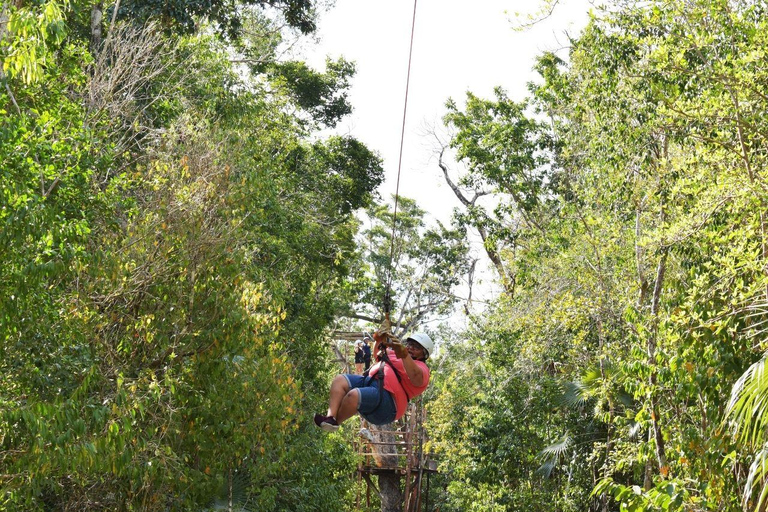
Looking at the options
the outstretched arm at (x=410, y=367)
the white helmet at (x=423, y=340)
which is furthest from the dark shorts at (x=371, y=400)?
the white helmet at (x=423, y=340)

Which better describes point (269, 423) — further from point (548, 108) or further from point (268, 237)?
point (548, 108)

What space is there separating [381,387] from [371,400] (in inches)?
5.3

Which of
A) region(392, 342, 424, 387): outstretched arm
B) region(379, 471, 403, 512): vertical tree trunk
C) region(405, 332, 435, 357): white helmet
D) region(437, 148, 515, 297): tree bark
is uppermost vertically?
region(437, 148, 515, 297): tree bark

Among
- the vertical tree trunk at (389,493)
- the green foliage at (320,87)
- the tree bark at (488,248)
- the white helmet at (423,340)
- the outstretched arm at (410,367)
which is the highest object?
the green foliage at (320,87)

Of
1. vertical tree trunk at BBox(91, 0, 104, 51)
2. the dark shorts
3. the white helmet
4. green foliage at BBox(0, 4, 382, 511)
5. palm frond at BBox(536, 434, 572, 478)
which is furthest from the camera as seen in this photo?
palm frond at BBox(536, 434, 572, 478)

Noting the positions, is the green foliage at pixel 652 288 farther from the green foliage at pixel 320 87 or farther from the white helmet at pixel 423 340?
the green foliage at pixel 320 87

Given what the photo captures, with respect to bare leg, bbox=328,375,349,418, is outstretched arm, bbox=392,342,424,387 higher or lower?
higher

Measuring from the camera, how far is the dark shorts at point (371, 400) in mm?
7379

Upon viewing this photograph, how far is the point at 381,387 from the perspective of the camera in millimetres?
7465

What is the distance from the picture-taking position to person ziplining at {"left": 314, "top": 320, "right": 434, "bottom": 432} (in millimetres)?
7230

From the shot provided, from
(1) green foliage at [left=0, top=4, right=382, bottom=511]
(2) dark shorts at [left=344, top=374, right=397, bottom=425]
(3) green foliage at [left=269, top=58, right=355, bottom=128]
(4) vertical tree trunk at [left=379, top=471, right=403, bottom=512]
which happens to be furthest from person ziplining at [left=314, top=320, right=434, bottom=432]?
(4) vertical tree trunk at [left=379, top=471, right=403, bottom=512]

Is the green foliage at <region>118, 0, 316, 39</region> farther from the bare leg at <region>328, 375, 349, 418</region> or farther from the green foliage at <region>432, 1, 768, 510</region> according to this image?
the bare leg at <region>328, 375, 349, 418</region>

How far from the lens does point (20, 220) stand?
226 inches

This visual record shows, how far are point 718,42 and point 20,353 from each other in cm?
618
